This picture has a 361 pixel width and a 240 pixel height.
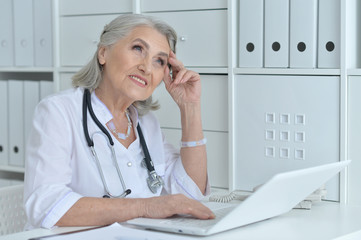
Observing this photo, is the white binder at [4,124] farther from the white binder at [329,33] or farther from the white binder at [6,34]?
the white binder at [329,33]

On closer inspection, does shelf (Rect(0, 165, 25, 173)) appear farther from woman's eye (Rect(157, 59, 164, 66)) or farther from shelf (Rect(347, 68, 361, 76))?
shelf (Rect(347, 68, 361, 76))

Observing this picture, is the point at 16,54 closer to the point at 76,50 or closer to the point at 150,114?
the point at 76,50

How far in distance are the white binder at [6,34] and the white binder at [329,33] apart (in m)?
1.49

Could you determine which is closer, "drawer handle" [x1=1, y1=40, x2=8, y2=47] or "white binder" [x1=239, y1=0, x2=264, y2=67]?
"white binder" [x1=239, y1=0, x2=264, y2=67]

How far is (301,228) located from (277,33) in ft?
2.97

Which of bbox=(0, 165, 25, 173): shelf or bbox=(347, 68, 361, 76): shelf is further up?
bbox=(347, 68, 361, 76): shelf

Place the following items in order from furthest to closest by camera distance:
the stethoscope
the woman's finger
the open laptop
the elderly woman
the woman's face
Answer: the woman's finger, the woman's face, the stethoscope, the elderly woman, the open laptop

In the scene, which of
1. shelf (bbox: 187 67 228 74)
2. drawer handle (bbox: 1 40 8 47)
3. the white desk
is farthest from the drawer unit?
the white desk

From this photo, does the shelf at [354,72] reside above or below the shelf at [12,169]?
above

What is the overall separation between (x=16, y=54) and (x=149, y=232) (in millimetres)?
1748

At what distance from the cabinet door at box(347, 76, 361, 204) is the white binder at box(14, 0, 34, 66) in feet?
4.90

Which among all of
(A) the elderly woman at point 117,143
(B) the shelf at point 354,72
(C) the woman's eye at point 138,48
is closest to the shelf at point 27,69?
(A) the elderly woman at point 117,143

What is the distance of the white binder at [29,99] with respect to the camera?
285cm

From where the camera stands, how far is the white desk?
1.39 m
